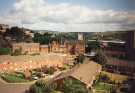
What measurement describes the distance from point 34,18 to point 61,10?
0.61 ft

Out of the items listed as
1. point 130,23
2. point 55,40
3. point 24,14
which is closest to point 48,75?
point 55,40

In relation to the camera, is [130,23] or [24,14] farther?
[130,23]

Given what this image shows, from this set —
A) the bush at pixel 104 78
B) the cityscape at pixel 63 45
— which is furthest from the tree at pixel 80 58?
the bush at pixel 104 78

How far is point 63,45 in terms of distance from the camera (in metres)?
2.79

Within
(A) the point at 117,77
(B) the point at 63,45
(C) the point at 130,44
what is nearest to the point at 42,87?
(B) the point at 63,45

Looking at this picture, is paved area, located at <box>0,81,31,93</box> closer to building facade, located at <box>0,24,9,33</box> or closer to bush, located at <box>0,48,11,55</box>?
bush, located at <box>0,48,11,55</box>

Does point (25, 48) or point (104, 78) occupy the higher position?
point (25, 48)

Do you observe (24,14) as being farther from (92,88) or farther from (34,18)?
(92,88)

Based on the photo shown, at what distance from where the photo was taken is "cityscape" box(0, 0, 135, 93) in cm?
271

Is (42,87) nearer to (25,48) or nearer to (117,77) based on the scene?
(25,48)

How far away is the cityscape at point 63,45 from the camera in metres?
2.71

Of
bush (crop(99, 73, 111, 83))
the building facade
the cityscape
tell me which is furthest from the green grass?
bush (crop(99, 73, 111, 83))

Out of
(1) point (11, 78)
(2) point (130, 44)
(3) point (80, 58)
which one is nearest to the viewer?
(1) point (11, 78)

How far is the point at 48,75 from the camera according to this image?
8.98ft
